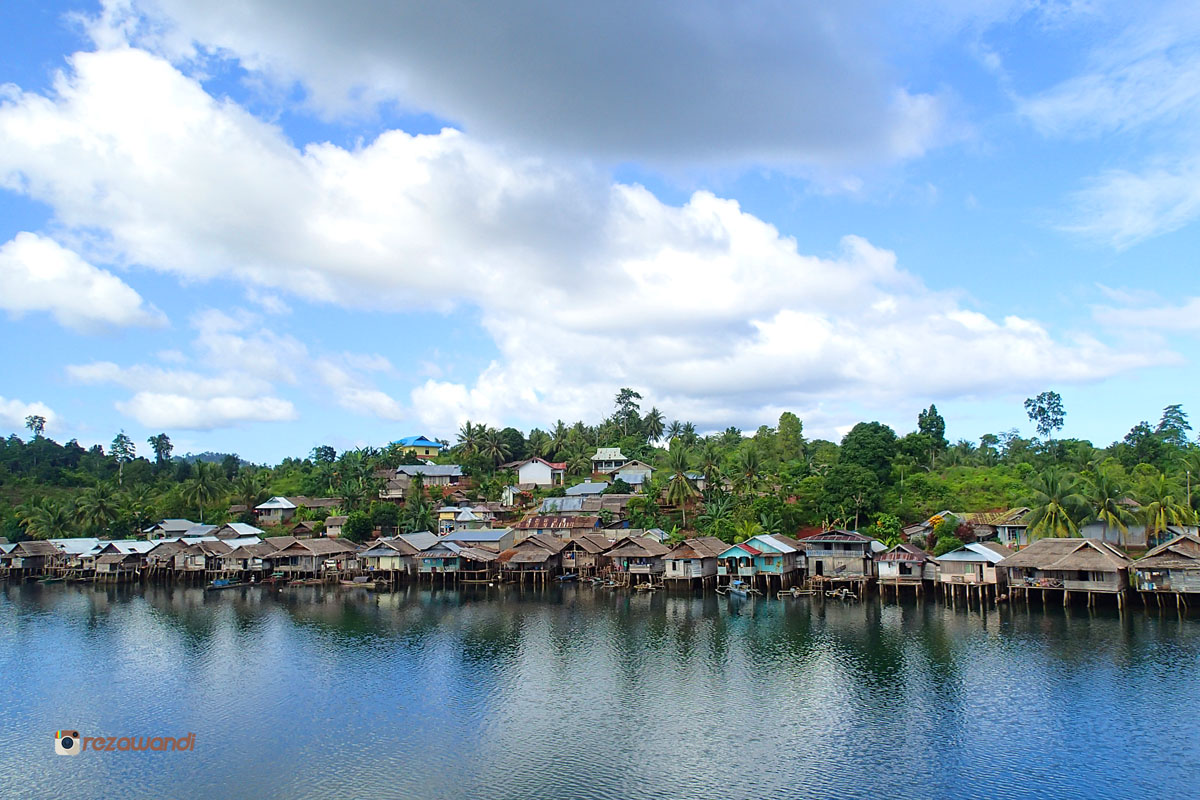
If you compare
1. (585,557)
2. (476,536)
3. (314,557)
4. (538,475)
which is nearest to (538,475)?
(538,475)

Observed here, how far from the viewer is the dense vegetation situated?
196 feet

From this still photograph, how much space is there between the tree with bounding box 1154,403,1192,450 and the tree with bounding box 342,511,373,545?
82.2m

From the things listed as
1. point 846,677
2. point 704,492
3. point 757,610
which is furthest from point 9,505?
point 846,677

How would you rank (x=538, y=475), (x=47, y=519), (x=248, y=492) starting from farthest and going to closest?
(x=248, y=492) → (x=538, y=475) → (x=47, y=519)

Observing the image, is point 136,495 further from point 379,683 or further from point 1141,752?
point 1141,752

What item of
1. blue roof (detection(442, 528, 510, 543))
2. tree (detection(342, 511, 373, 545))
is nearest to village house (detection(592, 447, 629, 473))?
blue roof (detection(442, 528, 510, 543))

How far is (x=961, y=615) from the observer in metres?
A: 45.8

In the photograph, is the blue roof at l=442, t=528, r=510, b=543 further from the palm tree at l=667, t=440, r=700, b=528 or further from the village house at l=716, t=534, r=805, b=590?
the village house at l=716, t=534, r=805, b=590

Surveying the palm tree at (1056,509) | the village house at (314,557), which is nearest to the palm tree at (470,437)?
the village house at (314,557)

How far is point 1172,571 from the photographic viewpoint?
147 ft

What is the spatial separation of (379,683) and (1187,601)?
151 feet

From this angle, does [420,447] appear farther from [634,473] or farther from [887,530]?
[887,530]

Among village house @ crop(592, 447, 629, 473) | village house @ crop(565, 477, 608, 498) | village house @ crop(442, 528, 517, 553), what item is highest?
village house @ crop(592, 447, 629, 473)

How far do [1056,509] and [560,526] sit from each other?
131 feet
